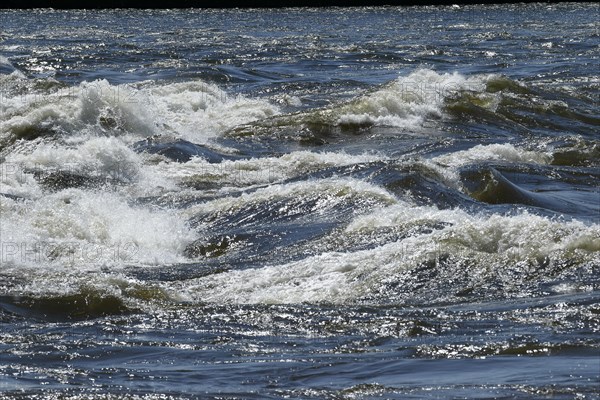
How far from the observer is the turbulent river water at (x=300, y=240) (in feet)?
21.1

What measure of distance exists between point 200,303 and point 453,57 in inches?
952

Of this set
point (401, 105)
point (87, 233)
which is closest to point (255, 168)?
point (87, 233)

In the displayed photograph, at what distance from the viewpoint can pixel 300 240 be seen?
1030cm

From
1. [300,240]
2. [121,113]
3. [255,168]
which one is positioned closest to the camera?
[300,240]

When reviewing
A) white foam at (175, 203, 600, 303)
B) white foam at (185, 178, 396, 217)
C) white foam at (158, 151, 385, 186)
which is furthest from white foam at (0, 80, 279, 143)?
white foam at (175, 203, 600, 303)

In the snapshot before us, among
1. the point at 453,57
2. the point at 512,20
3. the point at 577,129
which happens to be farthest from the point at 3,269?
the point at 512,20

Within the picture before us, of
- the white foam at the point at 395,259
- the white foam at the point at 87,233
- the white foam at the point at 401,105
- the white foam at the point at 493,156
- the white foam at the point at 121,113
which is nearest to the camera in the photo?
the white foam at the point at 395,259

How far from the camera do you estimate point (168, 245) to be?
10.3m

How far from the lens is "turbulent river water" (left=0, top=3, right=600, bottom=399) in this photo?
6.45 metres

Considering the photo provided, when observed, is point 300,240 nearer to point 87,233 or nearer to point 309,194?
point 309,194

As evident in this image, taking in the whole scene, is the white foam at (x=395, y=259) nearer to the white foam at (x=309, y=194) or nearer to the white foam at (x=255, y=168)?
the white foam at (x=309, y=194)

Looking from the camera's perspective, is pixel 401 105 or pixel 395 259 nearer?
pixel 395 259

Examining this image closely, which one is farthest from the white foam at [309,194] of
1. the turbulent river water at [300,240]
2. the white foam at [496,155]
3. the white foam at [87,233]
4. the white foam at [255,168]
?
the white foam at [496,155]

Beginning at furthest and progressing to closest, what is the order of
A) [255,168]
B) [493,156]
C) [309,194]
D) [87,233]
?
[493,156], [255,168], [309,194], [87,233]
